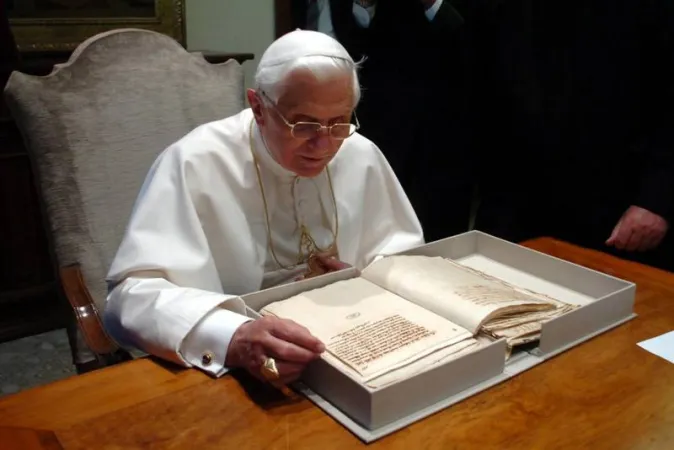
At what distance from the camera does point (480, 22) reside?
9.12 ft

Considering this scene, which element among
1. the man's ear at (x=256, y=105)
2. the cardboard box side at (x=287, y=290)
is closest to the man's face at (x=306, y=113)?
the man's ear at (x=256, y=105)

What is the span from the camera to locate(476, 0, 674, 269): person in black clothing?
7.48 feet

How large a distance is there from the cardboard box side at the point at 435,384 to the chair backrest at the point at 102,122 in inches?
40.3

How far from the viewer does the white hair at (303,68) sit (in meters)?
1.42

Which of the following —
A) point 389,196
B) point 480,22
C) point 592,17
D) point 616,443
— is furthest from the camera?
point 480,22

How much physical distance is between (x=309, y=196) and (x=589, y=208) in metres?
1.22

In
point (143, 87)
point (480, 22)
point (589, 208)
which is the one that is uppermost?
point (480, 22)

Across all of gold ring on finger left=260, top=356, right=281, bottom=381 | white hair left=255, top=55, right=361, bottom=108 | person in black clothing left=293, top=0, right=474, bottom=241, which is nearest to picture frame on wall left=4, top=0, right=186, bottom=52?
person in black clothing left=293, top=0, right=474, bottom=241

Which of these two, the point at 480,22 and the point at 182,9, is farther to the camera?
the point at 182,9

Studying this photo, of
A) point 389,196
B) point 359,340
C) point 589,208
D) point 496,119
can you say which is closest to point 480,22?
point 496,119

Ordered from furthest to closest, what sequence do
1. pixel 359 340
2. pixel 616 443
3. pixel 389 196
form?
pixel 389 196, pixel 359 340, pixel 616 443

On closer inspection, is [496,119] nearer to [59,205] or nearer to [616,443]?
[59,205]

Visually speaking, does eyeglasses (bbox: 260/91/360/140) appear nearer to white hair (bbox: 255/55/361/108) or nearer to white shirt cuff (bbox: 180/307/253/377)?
white hair (bbox: 255/55/361/108)

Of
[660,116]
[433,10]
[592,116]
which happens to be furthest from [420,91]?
[660,116]
